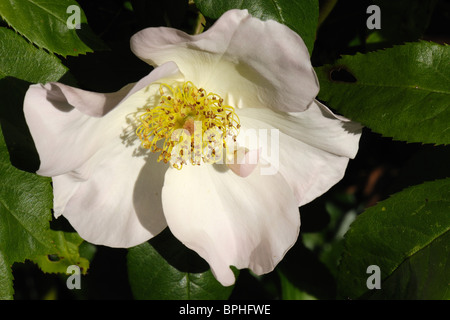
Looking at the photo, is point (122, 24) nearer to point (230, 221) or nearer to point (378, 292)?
point (230, 221)

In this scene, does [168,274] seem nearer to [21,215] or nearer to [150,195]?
[150,195]

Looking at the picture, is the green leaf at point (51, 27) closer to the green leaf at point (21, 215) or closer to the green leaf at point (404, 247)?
the green leaf at point (21, 215)

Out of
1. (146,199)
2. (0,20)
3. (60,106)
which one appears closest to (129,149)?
(146,199)

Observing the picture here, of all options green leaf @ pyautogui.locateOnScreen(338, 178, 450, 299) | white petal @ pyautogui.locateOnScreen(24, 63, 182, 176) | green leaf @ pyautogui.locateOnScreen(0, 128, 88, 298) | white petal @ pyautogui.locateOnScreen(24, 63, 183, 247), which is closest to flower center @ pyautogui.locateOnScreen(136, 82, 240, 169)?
white petal @ pyautogui.locateOnScreen(24, 63, 183, 247)

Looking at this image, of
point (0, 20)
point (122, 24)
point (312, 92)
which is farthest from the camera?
point (122, 24)

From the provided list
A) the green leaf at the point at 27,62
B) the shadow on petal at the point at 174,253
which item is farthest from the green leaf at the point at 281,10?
the shadow on petal at the point at 174,253

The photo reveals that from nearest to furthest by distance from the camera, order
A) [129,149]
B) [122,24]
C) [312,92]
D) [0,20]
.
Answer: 1. [312,92]
2. [0,20]
3. [129,149]
4. [122,24]
